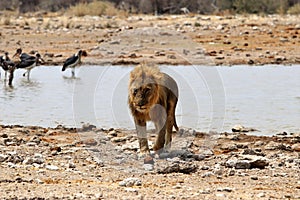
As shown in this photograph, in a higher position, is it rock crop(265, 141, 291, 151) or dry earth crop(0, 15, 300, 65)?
rock crop(265, 141, 291, 151)

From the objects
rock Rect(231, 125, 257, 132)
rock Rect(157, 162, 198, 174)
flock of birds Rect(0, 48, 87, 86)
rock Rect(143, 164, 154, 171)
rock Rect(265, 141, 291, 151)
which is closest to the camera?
rock Rect(157, 162, 198, 174)

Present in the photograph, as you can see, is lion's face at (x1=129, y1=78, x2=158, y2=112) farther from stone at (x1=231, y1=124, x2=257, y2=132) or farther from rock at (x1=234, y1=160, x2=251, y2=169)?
stone at (x1=231, y1=124, x2=257, y2=132)

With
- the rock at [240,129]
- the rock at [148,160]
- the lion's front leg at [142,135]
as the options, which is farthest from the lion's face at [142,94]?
the rock at [240,129]

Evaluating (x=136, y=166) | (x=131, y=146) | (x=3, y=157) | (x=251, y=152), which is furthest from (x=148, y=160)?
(x=3, y=157)

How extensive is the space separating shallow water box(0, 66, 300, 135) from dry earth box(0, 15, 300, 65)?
1.74m

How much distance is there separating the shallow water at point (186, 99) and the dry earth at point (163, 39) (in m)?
1.74

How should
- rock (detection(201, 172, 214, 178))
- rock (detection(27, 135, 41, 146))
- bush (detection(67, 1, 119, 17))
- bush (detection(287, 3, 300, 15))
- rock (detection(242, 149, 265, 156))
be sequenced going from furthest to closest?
bush (detection(67, 1, 119, 17)) < bush (detection(287, 3, 300, 15)) < rock (detection(27, 135, 41, 146)) < rock (detection(242, 149, 265, 156)) < rock (detection(201, 172, 214, 178))

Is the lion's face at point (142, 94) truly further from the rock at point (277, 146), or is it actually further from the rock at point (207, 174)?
the rock at point (277, 146)

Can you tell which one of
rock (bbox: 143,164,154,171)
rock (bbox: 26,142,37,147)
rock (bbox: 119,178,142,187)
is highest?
rock (bbox: 119,178,142,187)

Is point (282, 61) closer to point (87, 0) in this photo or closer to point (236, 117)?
point (236, 117)

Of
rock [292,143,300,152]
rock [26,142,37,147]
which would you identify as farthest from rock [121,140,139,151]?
rock [292,143,300,152]

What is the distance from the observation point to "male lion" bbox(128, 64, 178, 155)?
7.87m

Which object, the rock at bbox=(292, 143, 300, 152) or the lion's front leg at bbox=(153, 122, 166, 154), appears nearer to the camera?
the lion's front leg at bbox=(153, 122, 166, 154)

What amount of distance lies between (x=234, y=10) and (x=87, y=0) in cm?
1153
